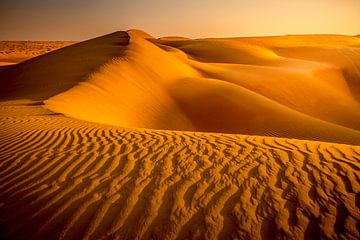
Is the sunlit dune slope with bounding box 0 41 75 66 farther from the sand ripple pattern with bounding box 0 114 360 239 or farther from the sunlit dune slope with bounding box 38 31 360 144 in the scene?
the sand ripple pattern with bounding box 0 114 360 239

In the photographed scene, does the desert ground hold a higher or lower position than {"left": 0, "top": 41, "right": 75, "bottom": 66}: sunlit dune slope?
higher

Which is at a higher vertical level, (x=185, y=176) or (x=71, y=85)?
(x=185, y=176)

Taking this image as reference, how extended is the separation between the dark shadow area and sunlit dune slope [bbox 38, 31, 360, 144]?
75 cm

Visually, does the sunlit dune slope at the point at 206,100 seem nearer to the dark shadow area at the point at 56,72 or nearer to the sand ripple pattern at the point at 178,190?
the dark shadow area at the point at 56,72

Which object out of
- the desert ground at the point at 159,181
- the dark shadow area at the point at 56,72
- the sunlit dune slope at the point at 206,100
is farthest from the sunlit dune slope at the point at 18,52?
the desert ground at the point at 159,181

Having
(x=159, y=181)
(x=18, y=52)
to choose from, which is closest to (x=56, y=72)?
(x=159, y=181)

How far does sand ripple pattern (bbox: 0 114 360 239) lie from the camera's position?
2693 millimetres

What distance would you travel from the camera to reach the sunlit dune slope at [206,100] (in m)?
10.4

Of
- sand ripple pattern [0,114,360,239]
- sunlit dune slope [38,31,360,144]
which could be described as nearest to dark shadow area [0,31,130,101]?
sunlit dune slope [38,31,360,144]

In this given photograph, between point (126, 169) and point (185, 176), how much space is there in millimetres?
858

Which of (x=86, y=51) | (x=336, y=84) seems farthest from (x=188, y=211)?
(x=336, y=84)

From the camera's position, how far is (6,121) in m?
6.79

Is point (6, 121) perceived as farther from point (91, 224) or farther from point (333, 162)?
point (333, 162)

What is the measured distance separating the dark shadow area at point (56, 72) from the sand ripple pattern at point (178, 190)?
22.7 ft
